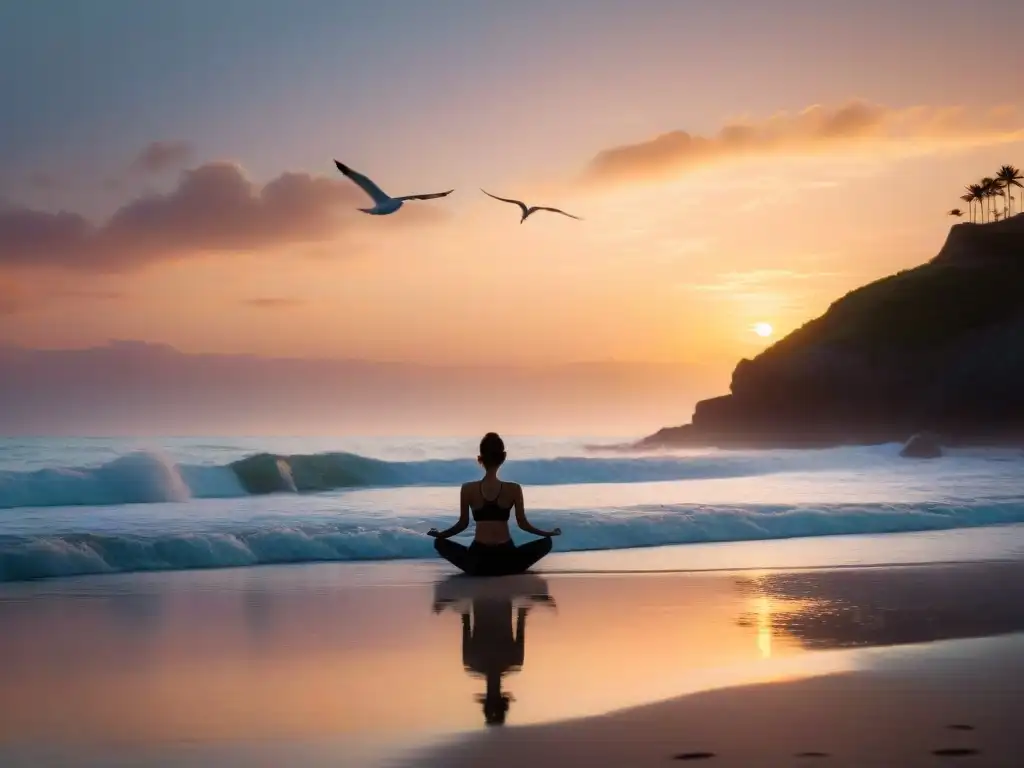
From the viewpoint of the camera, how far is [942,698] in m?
7.88

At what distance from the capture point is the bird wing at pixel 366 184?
598 inches

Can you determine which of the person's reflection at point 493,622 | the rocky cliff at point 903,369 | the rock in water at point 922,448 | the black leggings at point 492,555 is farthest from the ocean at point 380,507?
the rocky cliff at point 903,369

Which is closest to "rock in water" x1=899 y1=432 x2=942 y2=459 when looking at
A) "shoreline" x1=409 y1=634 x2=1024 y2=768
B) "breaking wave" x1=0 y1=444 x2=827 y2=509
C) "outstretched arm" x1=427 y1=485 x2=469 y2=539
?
"breaking wave" x1=0 y1=444 x2=827 y2=509

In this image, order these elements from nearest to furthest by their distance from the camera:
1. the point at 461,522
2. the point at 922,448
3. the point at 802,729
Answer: the point at 802,729, the point at 461,522, the point at 922,448

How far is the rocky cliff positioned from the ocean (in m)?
49.4

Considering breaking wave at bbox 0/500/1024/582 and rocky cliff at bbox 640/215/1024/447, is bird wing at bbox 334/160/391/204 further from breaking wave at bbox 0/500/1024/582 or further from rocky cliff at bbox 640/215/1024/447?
rocky cliff at bbox 640/215/1024/447

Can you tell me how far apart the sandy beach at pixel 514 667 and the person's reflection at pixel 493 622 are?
5cm

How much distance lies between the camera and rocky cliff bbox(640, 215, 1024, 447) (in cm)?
9450

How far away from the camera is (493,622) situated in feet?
37.0

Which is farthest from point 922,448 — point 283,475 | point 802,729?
point 802,729

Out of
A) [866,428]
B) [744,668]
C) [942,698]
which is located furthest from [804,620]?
[866,428]

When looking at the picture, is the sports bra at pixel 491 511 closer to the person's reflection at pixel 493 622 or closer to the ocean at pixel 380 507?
the person's reflection at pixel 493 622

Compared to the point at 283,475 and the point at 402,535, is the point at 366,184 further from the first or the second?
the point at 283,475

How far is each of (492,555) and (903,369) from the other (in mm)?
92773
